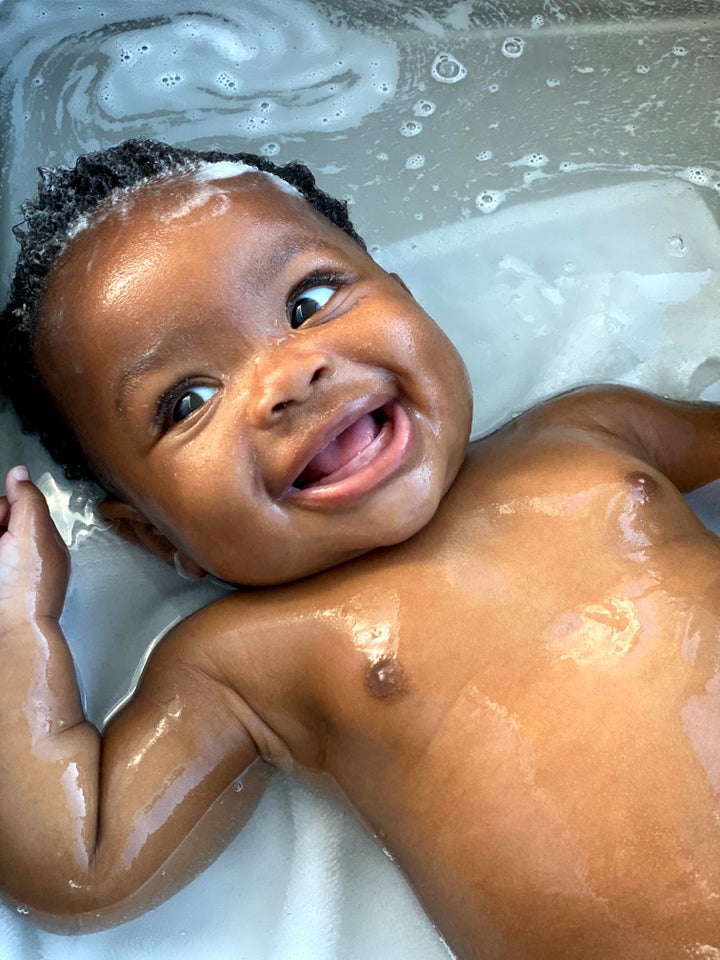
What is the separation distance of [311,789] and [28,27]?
1.07 m

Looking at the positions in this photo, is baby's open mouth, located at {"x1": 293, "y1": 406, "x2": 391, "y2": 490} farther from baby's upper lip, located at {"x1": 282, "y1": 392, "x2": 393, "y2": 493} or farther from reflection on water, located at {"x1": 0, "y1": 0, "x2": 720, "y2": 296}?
reflection on water, located at {"x1": 0, "y1": 0, "x2": 720, "y2": 296}

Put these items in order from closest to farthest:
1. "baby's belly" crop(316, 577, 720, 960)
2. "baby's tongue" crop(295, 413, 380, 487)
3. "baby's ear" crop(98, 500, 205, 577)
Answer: "baby's belly" crop(316, 577, 720, 960) → "baby's tongue" crop(295, 413, 380, 487) → "baby's ear" crop(98, 500, 205, 577)

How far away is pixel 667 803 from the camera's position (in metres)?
0.85

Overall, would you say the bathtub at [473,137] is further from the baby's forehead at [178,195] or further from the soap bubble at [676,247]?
the baby's forehead at [178,195]

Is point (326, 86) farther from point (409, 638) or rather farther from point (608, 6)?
point (409, 638)

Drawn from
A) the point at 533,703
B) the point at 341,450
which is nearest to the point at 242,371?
the point at 341,450

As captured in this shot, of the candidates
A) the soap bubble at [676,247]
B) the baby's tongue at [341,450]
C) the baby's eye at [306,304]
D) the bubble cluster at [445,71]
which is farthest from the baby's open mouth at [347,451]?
the bubble cluster at [445,71]

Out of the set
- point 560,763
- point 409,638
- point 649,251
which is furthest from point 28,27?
point 560,763

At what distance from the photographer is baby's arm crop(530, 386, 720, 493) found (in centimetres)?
113

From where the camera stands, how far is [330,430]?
0.90 meters

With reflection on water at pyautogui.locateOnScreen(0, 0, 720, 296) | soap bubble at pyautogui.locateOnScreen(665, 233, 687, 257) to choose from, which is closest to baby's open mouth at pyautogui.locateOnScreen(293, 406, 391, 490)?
reflection on water at pyautogui.locateOnScreen(0, 0, 720, 296)

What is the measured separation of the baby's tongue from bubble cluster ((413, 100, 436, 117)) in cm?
67

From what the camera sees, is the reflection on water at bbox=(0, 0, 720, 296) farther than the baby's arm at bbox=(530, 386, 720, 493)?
Yes

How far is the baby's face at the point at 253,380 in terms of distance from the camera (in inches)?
35.7
